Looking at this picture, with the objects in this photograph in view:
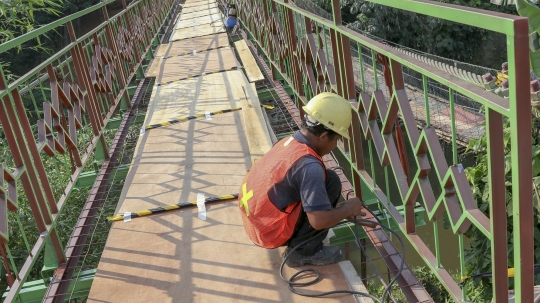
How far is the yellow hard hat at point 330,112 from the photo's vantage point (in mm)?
2818

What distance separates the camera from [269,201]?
283 centimetres

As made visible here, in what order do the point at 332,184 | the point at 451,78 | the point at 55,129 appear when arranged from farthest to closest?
the point at 55,129 < the point at 332,184 < the point at 451,78

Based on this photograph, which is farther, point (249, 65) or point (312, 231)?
point (249, 65)

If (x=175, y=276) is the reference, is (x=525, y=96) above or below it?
above

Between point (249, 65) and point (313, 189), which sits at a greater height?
point (313, 189)

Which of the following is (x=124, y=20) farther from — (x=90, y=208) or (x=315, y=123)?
(x=315, y=123)

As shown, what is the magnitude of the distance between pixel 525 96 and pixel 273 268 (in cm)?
190

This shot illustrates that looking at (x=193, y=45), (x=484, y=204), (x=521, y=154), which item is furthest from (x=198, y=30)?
(x=521, y=154)

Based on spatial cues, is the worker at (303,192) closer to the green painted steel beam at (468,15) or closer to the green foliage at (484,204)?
the green painted steel beam at (468,15)

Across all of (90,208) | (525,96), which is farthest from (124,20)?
(525,96)

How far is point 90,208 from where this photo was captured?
4.13 m

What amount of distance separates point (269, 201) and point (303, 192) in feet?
0.69

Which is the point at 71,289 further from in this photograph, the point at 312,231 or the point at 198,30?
the point at 198,30

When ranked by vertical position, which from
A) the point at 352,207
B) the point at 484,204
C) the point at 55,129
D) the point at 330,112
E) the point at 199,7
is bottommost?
the point at 484,204
